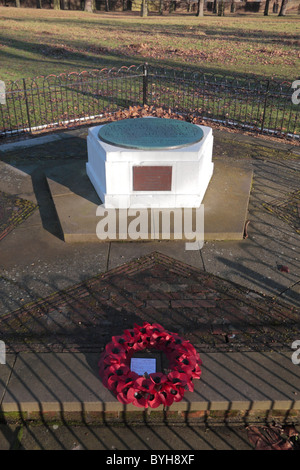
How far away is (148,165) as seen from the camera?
7.44 metres

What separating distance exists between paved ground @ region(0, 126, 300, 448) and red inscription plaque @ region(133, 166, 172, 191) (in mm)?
1130

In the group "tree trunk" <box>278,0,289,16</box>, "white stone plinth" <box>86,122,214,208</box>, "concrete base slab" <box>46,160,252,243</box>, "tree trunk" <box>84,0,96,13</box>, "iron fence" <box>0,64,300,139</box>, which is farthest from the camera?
"tree trunk" <box>278,0,289,16</box>

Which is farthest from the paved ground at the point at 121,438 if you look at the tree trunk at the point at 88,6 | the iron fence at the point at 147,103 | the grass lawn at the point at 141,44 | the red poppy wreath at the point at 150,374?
the tree trunk at the point at 88,6

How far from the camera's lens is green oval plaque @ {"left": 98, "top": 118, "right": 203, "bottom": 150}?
24.6 feet

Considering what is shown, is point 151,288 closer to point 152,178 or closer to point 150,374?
point 150,374

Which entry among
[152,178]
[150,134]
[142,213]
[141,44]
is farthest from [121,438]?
[141,44]

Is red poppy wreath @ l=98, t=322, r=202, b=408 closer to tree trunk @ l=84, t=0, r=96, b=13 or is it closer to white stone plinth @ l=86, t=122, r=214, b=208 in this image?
white stone plinth @ l=86, t=122, r=214, b=208

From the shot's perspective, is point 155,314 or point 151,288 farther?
point 151,288

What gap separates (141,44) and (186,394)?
2916 centimetres

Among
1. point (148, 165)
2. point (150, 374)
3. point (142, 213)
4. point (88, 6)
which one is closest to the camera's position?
point (150, 374)

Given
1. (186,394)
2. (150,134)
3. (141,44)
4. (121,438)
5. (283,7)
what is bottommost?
(121,438)

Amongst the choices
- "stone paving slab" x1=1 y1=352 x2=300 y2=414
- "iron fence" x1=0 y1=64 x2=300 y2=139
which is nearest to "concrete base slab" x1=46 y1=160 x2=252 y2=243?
"stone paving slab" x1=1 y1=352 x2=300 y2=414
